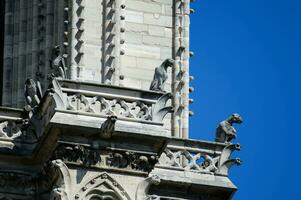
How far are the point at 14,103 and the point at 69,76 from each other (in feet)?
5.62

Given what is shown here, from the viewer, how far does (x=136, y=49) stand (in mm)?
72438

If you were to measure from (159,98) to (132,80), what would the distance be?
1931mm

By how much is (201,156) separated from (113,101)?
2.71 metres

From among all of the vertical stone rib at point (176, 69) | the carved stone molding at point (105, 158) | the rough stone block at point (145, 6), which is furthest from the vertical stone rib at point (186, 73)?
the carved stone molding at point (105, 158)

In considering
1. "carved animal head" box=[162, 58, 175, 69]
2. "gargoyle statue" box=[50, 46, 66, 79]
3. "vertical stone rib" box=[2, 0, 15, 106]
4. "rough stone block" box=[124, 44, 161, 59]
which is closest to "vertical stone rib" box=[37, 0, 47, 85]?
"vertical stone rib" box=[2, 0, 15, 106]

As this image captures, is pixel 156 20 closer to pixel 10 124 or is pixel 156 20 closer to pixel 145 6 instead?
pixel 145 6

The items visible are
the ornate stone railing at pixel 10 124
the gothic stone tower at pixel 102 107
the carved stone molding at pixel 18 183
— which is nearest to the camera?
the gothic stone tower at pixel 102 107

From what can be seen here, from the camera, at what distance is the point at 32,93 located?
234ft

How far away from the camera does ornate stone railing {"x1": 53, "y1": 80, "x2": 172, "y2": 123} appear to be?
229 ft

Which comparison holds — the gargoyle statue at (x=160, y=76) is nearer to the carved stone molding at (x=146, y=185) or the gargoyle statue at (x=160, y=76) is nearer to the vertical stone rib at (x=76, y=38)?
the vertical stone rib at (x=76, y=38)

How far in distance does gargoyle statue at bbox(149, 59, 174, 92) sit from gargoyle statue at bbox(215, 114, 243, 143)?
1.98m

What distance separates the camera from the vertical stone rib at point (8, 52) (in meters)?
72.6

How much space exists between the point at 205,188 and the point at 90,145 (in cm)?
294

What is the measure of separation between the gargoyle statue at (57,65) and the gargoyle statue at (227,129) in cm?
359
